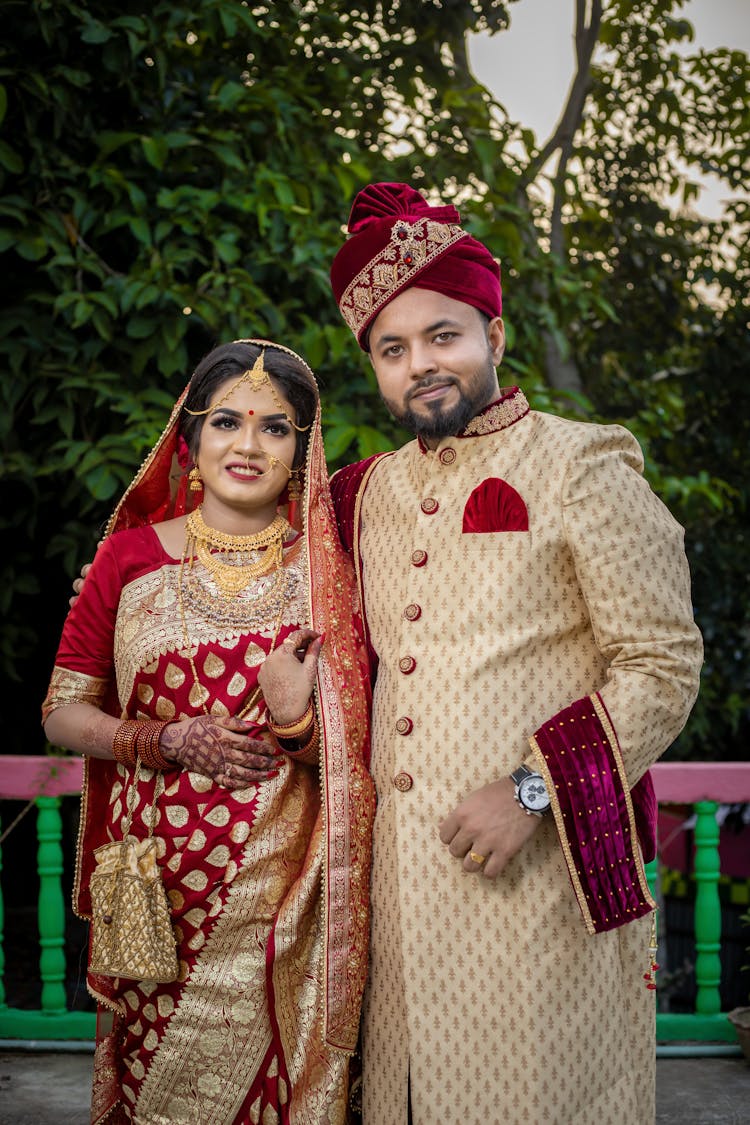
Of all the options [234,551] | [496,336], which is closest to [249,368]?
[234,551]

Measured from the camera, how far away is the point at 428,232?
83.7 inches

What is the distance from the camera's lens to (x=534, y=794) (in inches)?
73.8

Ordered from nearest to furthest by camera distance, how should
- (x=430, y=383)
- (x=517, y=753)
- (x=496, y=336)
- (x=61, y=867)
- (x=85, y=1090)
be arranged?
(x=517, y=753) → (x=430, y=383) → (x=496, y=336) → (x=85, y=1090) → (x=61, y=867)

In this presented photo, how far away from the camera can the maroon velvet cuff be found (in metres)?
1.87

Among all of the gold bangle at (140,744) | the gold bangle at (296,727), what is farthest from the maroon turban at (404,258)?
the gold bangle at (140,744)

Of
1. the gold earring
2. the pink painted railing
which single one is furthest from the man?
the pink painted railing

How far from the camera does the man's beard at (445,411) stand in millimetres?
2100

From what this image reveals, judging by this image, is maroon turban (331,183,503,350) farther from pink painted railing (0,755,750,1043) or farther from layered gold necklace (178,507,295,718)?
pink painted railing (0,755,750,1043)

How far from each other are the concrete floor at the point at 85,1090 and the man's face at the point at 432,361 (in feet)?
6.34

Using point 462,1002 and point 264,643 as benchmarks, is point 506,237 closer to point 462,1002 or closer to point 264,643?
point 264,643

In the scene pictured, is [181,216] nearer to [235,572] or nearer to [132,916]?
[235,572]

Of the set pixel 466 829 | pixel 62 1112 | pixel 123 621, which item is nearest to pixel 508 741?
pixel 466 829

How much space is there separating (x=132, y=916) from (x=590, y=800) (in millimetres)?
851

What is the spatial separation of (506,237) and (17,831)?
2963mm
